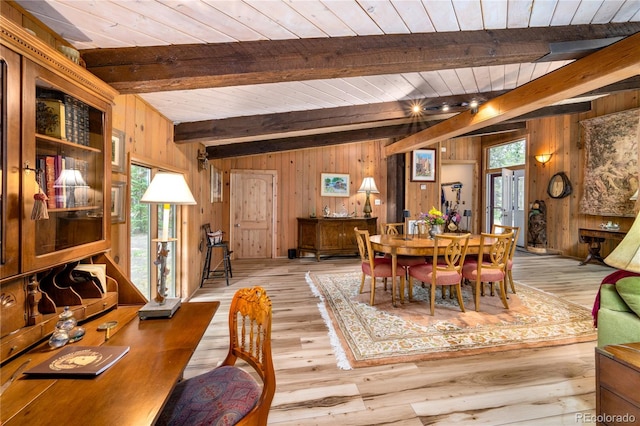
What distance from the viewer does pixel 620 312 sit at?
1763mm

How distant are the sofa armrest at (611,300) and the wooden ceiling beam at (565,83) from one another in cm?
186

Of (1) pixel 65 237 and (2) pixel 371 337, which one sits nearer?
(1) pixel 65 237

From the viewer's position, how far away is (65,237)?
1.24 metres

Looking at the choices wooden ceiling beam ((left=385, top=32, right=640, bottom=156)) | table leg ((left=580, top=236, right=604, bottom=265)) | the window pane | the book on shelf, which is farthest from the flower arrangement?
the window pane

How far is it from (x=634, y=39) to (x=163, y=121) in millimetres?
4185

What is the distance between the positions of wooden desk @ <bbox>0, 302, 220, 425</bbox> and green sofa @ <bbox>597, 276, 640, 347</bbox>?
7.88 feet

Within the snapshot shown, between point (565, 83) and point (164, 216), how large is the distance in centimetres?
377

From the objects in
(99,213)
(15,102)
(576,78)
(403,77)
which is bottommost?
(99,213)

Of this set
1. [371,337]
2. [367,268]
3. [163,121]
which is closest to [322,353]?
[371,337]

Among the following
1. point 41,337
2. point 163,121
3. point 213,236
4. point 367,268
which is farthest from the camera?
point 213,236

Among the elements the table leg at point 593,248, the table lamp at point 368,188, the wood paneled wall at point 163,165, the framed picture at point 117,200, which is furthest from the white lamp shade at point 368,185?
the framed picture at point 117,200

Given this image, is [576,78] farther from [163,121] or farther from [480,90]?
[163,121]

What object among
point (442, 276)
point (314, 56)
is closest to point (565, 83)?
point (442, 276)

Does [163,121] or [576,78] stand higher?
[576,78]
